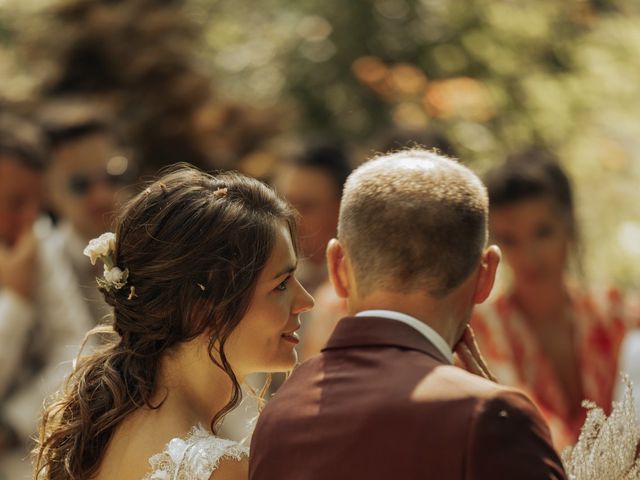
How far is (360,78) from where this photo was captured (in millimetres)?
9133

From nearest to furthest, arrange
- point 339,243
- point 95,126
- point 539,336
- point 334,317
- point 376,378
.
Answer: point 376,378 < point 339,243 < point 334,317 < point 539,336 < point 95,126

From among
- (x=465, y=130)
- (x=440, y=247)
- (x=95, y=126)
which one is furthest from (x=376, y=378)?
(x=465, y=130)

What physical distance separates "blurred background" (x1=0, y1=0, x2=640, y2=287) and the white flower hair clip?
193 inches

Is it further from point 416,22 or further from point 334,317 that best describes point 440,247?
point 416,22

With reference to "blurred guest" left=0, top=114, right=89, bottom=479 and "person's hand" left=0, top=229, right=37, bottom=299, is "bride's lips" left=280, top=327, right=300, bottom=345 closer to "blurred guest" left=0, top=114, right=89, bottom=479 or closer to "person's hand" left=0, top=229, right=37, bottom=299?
"blurred guest" left=0, top=114, right=89, bottom=479

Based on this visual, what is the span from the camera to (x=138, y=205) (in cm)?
336

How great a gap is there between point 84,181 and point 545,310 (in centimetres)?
256

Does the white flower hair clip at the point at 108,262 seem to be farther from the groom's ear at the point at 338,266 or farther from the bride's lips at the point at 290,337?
the groom's ear at the point at 338,266

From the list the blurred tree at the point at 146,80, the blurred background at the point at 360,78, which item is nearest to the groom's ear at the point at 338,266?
the blurred background at the point at 360,78

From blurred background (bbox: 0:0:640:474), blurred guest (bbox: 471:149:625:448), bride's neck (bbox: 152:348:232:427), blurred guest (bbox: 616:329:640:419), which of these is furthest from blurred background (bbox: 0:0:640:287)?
bride's neck (bbox: 152:348:232:427)

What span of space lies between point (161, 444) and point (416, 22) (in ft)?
21.6

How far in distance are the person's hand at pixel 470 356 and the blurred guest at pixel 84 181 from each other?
11.0 feet

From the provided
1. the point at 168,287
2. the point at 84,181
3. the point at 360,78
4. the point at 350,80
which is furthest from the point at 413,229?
the point at 350,80

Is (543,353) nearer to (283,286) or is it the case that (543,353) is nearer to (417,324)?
(283,286)
